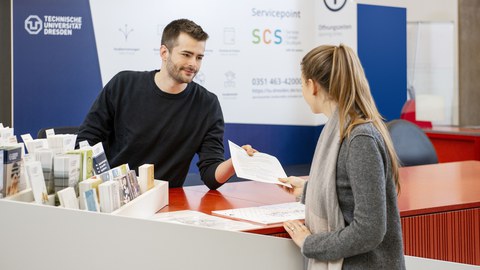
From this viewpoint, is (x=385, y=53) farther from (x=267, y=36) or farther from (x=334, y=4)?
(x=267, y=36)

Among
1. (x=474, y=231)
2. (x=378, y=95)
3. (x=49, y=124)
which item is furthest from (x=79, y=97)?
(x=474, y=231)

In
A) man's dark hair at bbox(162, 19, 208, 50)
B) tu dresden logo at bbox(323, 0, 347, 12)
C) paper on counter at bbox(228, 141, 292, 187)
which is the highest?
tu dresden logo at bbox(323, 0, 347, 12)

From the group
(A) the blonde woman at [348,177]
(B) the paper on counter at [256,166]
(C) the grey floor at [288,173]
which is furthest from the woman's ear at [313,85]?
(C) the grey floor at [288,173]

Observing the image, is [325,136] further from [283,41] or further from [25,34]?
[283,41]

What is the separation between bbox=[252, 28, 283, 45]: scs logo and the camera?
721cm

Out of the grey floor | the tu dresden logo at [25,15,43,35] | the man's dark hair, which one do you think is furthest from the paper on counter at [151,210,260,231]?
the grey floor

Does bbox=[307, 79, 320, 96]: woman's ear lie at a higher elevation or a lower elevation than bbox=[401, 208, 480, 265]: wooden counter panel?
higher

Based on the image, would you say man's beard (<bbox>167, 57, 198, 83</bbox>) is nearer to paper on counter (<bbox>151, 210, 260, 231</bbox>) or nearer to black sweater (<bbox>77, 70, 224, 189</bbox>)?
black sweater (<bbox>77, 70, 224, 189</bbox>)

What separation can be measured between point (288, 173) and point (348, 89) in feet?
17.1

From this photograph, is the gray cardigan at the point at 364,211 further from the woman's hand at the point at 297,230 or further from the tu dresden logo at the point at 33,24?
the tu dresden logo at the point at 33,24

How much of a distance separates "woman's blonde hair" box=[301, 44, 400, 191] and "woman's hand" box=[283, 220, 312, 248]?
1.18 ft

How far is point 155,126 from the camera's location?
135 inches

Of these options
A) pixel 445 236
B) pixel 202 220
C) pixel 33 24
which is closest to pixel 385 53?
pixel 33 24

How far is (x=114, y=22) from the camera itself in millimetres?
6371
